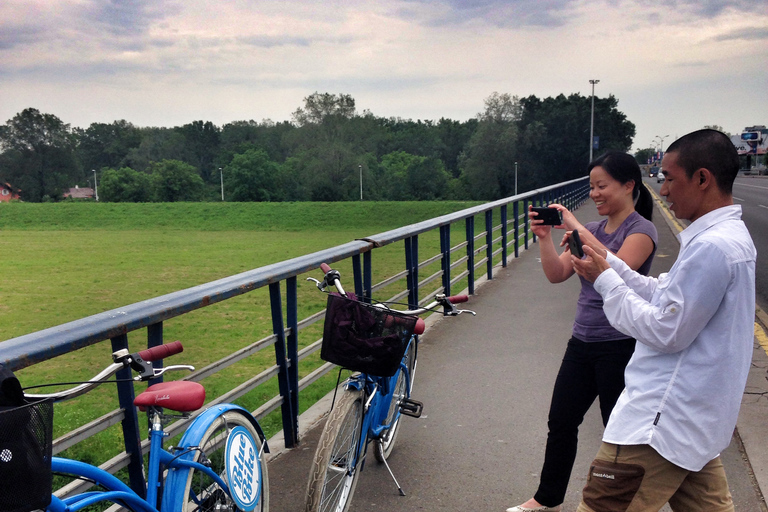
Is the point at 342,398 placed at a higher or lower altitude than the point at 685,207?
lower

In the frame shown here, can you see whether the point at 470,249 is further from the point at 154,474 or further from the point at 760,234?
the point at 760,234

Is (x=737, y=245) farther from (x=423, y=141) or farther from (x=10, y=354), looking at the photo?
(x=423, y=141)

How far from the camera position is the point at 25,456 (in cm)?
155

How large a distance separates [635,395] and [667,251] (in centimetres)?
1308

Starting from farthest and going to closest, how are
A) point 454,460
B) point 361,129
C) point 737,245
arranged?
point 361,129 → point 454,460 → point 737,245

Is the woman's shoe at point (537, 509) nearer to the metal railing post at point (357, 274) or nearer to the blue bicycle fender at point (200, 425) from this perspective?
the blue bicycle fender at point (200, 425)

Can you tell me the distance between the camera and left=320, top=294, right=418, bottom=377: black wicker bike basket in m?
3.09

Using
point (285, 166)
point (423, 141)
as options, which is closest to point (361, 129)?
point (285, 166)

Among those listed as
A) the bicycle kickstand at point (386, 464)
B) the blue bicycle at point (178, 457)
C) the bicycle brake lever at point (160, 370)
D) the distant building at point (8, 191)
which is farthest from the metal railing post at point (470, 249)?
the distant building at point (8, 191)

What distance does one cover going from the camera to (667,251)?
47.0 feet

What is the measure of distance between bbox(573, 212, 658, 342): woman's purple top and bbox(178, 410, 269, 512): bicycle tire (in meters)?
1.46

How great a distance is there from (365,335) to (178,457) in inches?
35.9

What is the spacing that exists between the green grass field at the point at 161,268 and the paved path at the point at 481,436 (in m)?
1.30

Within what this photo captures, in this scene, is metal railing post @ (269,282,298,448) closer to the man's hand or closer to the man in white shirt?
the man's hand
